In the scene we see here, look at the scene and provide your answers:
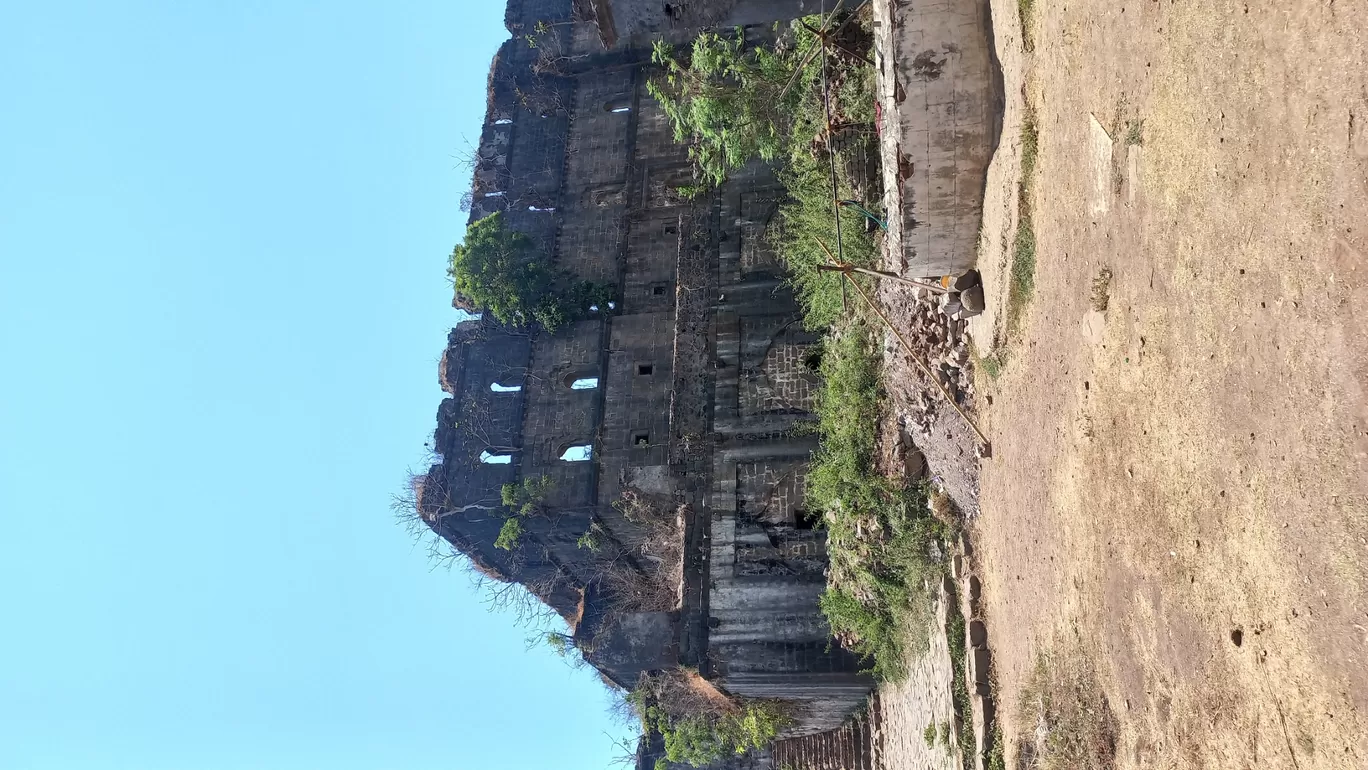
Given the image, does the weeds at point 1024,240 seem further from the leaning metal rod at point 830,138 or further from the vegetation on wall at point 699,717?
the vegetation on wall at point 699,717

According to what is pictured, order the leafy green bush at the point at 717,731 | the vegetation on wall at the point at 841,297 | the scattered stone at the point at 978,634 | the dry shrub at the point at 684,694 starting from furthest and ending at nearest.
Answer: the dry shrub at the point at 684,694
the leafy green bush at the point at 717,731
the vegetation on wall at the point at 841,297
the scattered stone at the point at 978,634

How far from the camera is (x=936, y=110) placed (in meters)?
7.59

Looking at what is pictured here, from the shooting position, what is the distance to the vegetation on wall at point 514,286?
17.6 meters

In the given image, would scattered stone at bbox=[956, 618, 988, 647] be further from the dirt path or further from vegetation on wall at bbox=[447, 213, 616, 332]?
vegetation on wall at bbox=[447, 213, 616, 332]

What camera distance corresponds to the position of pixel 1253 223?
400 centimetres

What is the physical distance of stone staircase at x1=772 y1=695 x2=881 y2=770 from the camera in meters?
13.2

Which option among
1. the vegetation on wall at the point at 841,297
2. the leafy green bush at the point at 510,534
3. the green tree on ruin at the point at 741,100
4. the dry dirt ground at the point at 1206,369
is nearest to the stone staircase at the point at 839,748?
the vegetation on wall at the point at 841,297

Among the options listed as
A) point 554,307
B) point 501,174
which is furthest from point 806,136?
point 501,174

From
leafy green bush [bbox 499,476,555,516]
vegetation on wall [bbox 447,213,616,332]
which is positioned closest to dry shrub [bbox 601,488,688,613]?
leafy green bush [bbox 499,476,555,516]

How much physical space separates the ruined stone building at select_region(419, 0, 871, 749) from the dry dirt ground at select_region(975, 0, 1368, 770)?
6.73 m

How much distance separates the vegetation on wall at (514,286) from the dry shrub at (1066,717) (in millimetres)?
12272

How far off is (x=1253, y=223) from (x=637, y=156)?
16.0 metres

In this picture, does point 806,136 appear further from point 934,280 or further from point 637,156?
point 637,156

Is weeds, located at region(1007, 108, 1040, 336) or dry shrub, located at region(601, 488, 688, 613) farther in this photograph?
dry shrub, located at region(601, 488, 688, 613)
